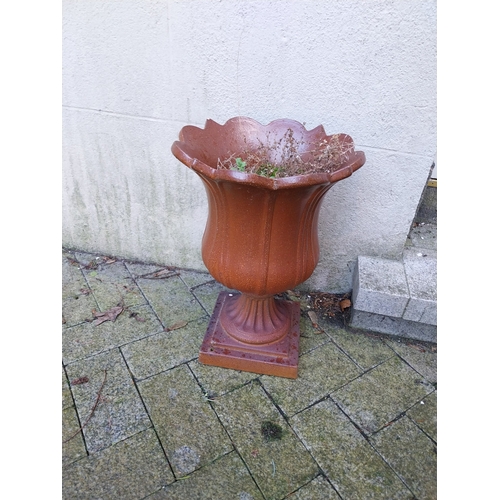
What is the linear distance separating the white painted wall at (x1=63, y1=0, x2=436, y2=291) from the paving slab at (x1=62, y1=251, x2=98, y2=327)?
0.65 meters

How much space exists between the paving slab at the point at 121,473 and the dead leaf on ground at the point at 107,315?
Answer: 2.90 feet

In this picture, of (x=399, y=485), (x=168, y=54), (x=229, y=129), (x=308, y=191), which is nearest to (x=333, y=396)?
(x=399, y=485)

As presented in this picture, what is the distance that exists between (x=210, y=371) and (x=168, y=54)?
186cm

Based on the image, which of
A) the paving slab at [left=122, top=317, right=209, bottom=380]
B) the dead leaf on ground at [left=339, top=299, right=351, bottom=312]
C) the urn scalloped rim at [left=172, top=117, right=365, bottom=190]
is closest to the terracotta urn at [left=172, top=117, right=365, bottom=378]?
the urn scalloped rim at [left=172, top=117, right=365, bottom=190]

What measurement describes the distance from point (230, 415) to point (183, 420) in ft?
0.77

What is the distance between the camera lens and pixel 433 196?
2.76m

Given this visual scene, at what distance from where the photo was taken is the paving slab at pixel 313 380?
195 cm

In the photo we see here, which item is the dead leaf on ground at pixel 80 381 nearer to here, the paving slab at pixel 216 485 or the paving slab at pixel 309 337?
the paving slab at pixel 216 485

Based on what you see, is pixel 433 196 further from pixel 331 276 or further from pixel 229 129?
pixel 229 129

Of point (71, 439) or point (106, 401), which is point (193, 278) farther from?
point (71, 439)

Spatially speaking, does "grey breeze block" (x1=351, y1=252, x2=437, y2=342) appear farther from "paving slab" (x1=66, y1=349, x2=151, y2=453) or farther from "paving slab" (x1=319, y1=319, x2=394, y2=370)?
"paving slab" (x1=66, y1=349, x2=151, y2=453)

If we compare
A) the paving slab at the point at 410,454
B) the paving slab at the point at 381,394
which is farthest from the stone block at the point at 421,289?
the paving slab at the point at 410,454

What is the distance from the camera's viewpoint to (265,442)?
5.74ft

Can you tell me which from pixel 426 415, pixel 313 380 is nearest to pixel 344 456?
pixel 313 380
